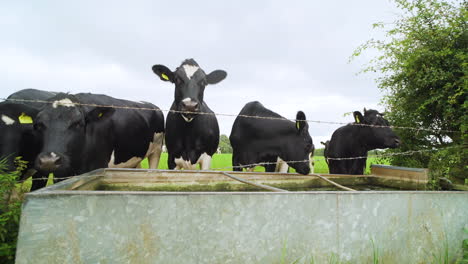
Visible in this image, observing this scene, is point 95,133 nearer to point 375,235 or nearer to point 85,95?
point 85,95

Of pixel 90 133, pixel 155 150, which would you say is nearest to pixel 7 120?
pixel 90 133

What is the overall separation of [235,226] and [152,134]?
4.27m

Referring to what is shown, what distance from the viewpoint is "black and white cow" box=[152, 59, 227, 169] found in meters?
4.41

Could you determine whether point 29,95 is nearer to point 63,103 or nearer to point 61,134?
point 63,103

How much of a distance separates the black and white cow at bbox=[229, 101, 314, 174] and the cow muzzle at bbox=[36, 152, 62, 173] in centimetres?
343

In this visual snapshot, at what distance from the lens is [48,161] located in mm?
2736

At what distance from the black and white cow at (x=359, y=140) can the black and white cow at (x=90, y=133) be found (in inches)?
146

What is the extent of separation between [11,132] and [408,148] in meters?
7.26

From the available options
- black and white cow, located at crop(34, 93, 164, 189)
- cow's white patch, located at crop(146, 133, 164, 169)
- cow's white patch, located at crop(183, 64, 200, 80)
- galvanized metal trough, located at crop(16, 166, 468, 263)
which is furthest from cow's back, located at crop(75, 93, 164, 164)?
galvanized metal trough, located at crop(16, 166, 468, 263)

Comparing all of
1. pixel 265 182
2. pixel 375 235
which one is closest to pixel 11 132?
pixel 265 182

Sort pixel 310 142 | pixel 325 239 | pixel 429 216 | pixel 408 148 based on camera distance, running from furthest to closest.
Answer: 1. pixel 408 148
2. pixel 310 142
3. pixel 429 216
4. pixel 325 239

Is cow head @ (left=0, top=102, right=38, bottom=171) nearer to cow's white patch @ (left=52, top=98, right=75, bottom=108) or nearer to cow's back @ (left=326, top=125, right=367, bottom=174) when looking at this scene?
cow's white patch @ (left=52, top=98, right=75, bottom=108)

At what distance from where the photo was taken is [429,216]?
230 cm

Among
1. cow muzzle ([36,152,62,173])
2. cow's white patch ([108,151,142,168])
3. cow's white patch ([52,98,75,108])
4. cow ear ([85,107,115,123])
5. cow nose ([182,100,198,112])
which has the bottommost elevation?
cow's white patch ([108,151,142,168])
